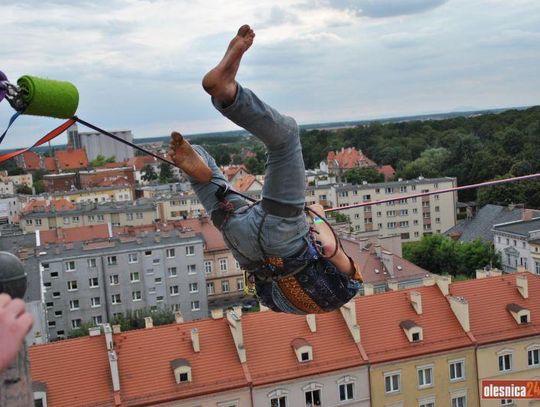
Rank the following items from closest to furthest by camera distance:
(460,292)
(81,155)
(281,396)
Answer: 1. (281,396)
2. (460,292)
3. (81,155)

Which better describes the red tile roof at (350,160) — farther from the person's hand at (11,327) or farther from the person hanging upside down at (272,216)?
the person's hand at (11,327)

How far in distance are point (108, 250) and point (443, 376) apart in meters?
18.2

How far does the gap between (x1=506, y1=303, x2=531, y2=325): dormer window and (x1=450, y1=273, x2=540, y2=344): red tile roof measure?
4.3 inches

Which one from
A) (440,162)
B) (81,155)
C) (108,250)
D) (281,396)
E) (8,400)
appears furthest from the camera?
(81,155)

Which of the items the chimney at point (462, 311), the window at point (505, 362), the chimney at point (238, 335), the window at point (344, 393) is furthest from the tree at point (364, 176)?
the chimney at point (238, 335)

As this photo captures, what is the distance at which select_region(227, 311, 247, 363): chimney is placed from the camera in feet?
59.6

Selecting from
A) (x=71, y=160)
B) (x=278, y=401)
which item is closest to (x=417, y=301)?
(x=278, y=401)

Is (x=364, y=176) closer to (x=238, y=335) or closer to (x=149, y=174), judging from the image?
(x=149, y=174)

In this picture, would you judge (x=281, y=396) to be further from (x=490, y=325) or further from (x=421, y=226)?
(x=421, y=226)

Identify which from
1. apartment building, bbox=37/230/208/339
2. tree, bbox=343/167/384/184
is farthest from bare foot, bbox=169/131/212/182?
tree, bbox=343/167/384/184

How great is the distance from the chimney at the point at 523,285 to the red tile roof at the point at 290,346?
6.08 meters

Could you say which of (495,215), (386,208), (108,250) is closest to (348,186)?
(386,208)

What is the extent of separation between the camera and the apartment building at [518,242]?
33.6 meters

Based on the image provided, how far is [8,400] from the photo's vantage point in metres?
2.58
